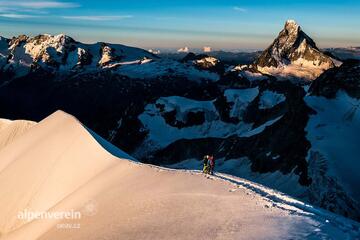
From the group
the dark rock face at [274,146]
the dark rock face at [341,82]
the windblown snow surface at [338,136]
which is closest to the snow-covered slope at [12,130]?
the dark rock face at [274,146]

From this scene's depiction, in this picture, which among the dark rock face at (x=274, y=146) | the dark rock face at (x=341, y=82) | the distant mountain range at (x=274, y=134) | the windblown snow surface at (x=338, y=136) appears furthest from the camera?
the dark rock face at (x=341, y=82)

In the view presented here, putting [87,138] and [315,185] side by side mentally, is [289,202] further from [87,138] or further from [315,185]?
[315,185]

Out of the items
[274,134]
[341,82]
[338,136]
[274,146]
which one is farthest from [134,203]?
[341,82]

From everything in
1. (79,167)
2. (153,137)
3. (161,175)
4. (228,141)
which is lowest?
(153,137)

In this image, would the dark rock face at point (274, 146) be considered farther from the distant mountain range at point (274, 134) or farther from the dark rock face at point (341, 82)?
the dark rock face at point (341, 82)

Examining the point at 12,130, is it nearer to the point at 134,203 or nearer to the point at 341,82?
the point at 341,82

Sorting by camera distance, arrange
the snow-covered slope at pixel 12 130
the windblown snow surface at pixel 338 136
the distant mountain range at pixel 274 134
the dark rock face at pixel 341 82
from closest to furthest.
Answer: the windblown snow surface at pixel 338 136 < the distant mountain range at pixel 274 134 < the snow-covered slope at pixel 12 130 < the dark rock face at pixel 341 82

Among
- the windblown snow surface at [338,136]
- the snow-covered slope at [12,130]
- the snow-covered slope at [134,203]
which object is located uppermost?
the snow-covered slope at [134,203]

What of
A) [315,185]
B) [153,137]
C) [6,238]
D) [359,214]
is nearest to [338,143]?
[315,185]
